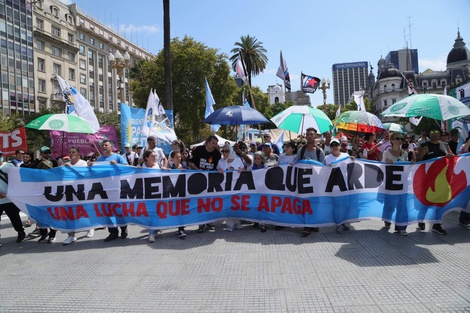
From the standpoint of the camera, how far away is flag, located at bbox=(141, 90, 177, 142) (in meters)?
10.9

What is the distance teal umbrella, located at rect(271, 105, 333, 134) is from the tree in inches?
889

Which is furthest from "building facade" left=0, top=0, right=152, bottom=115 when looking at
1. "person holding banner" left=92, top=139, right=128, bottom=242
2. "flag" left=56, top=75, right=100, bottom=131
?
"person holding banner" left=92, top=139, right=128, bottom=242

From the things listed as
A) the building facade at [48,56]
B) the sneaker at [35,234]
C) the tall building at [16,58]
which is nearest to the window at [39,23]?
the building facade at [48,56]

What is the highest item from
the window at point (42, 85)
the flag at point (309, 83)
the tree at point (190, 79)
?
the window at point (42, 85)

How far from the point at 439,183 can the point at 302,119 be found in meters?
3.31

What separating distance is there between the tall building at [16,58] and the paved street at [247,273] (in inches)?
1988

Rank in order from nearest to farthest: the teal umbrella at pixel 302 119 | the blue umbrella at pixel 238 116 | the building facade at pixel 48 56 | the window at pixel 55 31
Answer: the teal umbrella at pixel 302 119 < the blue umbrella at pixel 238 116 < the building facade at pixel 48 56 < the window at pixel 55 31

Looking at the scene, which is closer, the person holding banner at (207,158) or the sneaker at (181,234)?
the sneaker at (181,234)

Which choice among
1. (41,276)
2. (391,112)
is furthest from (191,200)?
(391,112)

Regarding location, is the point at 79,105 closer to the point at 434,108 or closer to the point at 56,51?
the point at 434,108

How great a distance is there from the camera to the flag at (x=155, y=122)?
35.7 feet

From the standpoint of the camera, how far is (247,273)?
4.17 m

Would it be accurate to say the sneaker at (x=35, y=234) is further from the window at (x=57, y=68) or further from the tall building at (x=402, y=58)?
the tall building at (x=402, y=58)

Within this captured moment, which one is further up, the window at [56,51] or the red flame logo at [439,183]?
the window at [56,51]
